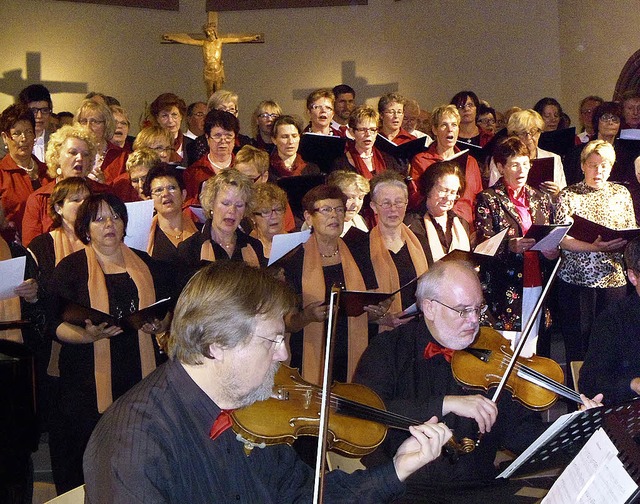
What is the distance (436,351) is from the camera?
118 inches

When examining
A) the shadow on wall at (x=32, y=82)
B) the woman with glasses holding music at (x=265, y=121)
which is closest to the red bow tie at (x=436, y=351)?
the woman with glasses holding music at (x=265, y=121)

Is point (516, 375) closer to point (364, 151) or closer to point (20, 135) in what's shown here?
point (364, 151)

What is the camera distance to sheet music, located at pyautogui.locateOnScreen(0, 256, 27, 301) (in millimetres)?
3576

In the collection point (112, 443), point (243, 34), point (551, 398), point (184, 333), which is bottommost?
point (551, 398)

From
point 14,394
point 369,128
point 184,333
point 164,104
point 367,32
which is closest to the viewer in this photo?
point 184,333

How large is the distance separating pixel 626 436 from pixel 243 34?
377 inches

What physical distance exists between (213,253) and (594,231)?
206 cm

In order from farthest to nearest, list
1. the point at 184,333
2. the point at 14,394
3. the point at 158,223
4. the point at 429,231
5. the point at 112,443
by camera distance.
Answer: the point at 429,231 < the point at 158,223 < the point at 14,394 < the point at 184,333 < the point at 112,443

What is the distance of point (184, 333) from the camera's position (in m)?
1.92

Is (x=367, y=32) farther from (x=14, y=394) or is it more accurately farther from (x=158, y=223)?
(x=14, y=394)

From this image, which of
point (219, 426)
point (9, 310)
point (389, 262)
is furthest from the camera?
point (389, 262)

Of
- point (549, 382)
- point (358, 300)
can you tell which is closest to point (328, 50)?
point (358, 300)

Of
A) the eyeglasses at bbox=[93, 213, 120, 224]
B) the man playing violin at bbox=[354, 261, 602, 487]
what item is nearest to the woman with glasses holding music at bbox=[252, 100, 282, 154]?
the eyeglasses at bbox=[93, 213, 120, 224]

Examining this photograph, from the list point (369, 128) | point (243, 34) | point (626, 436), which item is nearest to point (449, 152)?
point (369, 128)
